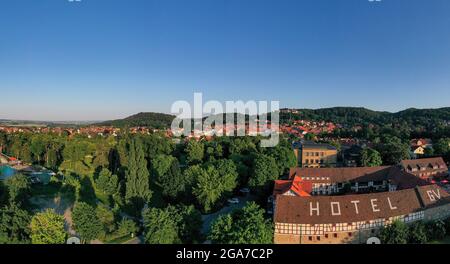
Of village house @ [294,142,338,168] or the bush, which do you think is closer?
the bush

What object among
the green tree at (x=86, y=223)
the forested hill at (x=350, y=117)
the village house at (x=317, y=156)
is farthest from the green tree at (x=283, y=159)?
the forested hill at (x=350, y=117)

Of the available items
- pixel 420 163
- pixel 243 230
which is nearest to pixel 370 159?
pixel 420 163

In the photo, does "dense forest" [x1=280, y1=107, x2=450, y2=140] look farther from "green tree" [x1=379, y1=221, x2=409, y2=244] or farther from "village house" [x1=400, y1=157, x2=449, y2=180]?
"green tree" [x1=379, y1=221, x2=409, y2=244]

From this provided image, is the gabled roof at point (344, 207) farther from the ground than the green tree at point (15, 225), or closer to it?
farther from the ground

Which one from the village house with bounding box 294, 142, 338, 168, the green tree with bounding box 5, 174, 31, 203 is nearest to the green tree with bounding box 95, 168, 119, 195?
the green tree with bounding box 5, 174, 31, 203

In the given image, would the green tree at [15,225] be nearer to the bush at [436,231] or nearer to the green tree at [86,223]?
the green tree at [86,223]
